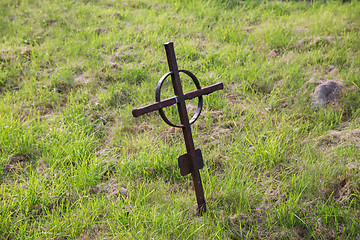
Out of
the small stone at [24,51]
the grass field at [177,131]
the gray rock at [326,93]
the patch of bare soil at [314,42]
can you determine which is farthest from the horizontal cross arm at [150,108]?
the small stone at [24,51]

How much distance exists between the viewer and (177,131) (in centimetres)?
320

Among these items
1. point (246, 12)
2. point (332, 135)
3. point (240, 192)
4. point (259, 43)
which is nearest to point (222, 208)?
point (240, 192)

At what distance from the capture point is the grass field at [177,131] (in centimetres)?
224

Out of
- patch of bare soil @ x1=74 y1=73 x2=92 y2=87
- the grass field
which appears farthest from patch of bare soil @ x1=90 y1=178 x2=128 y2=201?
patch of bare soil @ x1=74 y1=73 x2=92 y2=87

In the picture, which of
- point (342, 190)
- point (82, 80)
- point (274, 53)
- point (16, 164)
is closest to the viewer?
point (342, 190)

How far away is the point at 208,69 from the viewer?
4199 mm

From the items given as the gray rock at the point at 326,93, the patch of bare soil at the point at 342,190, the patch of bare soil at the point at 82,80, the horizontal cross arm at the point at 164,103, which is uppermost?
the horizontal cross arm at the point at 164,103

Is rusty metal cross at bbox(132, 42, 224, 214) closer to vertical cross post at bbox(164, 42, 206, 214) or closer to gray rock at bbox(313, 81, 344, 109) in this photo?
vertical cross post at bbox(164, 42, 206, 214)

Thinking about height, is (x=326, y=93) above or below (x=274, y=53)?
below

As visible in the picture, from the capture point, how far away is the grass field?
2.24 metres

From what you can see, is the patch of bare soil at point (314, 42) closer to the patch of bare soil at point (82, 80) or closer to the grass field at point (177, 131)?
the grass field at point (177, 131)

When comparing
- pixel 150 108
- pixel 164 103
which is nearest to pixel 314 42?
pixel 164 103

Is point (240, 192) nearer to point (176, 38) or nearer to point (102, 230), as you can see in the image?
point (102, 230)

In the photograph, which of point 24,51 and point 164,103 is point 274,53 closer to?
point 164,103
